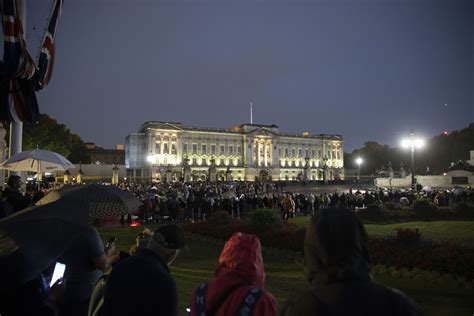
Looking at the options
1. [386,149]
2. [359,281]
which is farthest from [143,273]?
[386,149]

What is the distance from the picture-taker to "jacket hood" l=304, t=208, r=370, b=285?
179 centimetres

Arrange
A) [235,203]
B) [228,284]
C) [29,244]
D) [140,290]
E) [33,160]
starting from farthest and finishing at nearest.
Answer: [235,203] < [33,160] < [29,244] < [140,290] < [228,284]

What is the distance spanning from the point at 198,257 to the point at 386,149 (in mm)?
95571

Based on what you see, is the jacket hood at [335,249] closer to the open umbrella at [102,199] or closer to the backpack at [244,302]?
the backpack at [244,302]

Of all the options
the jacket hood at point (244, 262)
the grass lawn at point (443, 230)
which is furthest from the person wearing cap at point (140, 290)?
the grass lawn at point (443, 230)

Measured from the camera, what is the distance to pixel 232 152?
9519 centimetres

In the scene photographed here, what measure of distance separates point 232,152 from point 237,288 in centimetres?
9292

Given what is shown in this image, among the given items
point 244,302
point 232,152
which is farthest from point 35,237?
point 232,152

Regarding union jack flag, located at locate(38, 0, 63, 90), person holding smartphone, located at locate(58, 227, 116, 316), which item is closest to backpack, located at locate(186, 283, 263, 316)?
person holding smartphone, located at locate(58, 227, 116, 316)

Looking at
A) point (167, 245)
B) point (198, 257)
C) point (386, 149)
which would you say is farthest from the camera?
point (386, 149)

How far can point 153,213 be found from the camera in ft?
65.6

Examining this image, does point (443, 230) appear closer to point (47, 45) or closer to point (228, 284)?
point (228, 284)

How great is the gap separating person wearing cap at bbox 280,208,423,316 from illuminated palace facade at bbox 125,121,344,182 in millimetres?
71238

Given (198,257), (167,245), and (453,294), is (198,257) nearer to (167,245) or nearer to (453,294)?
(453,294)
